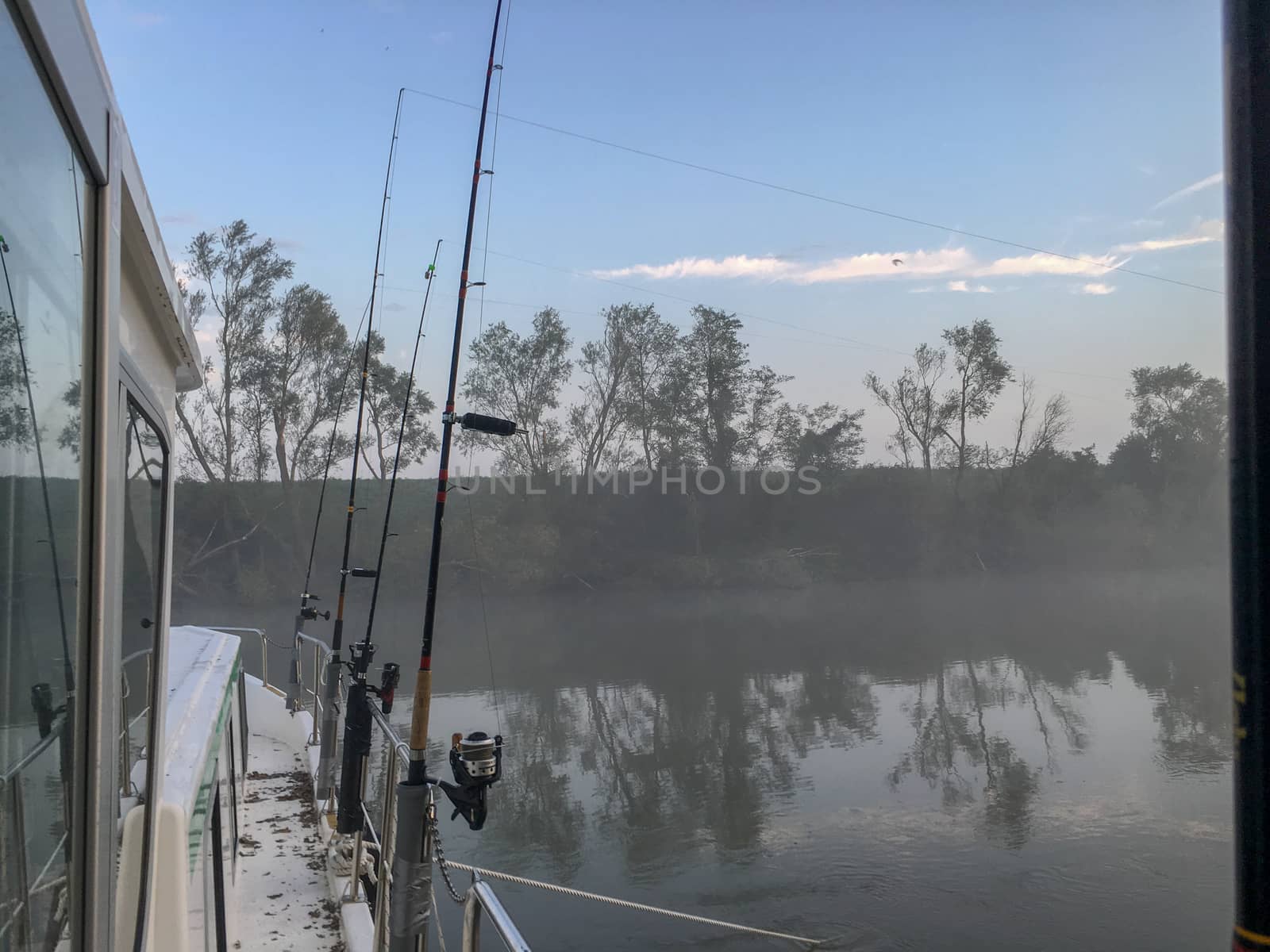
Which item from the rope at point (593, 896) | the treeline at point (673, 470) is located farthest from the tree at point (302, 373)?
the rope at point (593, 896)

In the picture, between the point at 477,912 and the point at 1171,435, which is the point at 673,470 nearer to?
the point at 1171,435

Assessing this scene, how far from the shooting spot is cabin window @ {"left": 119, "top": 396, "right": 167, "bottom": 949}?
3.87 feet

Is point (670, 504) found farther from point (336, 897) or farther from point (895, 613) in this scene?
point (336, 897)

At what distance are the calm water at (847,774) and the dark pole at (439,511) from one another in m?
6.06

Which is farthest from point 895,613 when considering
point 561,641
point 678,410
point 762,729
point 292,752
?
point 292,752

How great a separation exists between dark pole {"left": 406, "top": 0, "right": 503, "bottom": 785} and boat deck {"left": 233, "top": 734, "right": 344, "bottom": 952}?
990 mm

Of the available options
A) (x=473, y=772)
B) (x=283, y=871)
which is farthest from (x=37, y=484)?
(x=283, y=871)

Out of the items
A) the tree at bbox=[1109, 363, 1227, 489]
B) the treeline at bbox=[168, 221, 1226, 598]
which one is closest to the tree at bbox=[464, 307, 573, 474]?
the treeline at bbox=[168, 221, 1226, 598]

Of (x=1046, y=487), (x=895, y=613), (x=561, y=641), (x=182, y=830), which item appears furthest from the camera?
(x=1046, y=487)

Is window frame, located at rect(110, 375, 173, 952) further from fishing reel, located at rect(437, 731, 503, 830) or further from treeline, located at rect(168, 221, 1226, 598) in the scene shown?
treeline, located at rect(168, 221, 1226, 598)

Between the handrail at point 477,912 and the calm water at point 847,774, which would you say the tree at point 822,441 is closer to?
the calm water at point 847,774

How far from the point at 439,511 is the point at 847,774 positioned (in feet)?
41.8

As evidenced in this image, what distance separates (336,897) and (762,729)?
13602mm

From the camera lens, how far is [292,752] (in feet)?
18.9
